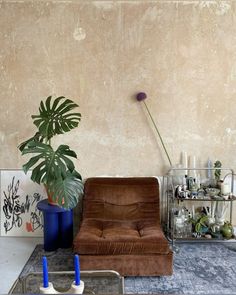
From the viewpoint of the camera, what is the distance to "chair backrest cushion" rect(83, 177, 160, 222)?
308 centimetres

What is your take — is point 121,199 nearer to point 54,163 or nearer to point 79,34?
point 54,163

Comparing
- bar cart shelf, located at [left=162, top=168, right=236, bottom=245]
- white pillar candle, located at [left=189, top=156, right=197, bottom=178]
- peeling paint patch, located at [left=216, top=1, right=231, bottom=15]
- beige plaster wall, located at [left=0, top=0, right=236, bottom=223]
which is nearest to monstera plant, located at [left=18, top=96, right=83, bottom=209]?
beige plaster wall, located at [left=0, top=0, right=236, bottom=223]

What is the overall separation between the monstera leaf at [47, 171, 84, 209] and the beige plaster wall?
0.60m

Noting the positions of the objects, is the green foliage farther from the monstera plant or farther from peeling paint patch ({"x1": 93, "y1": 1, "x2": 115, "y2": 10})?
peeling paint patch ({"x1": 93, "y1": 1, "x2": 115, "y2": 10})

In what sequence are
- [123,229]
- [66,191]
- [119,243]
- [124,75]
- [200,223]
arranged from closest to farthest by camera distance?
[119,243]
[66,191]
[123,229]
[200,223]
[124,75]

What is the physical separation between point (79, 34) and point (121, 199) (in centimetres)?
165

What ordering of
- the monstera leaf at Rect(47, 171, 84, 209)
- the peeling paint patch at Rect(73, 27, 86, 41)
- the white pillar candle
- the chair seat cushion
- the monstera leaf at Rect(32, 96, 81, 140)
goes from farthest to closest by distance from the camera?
the white pillar candle, the peeling paint patch at Rect(73, 27, 86, 41), the monstera leaf at Rect(32, 96, 81, 140), the monstera leaf at Rect(47, 171, 84, 209), the chair seat cushion

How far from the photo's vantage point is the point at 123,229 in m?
2.83

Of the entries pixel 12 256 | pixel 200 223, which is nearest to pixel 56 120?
pixel 12 256

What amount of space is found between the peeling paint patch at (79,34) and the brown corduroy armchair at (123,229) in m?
1.38

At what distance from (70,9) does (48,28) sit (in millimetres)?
280

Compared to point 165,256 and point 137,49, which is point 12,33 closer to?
point 137,49

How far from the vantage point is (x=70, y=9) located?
3168mm

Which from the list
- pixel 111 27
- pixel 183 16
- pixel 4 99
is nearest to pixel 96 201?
pixel 4 99
